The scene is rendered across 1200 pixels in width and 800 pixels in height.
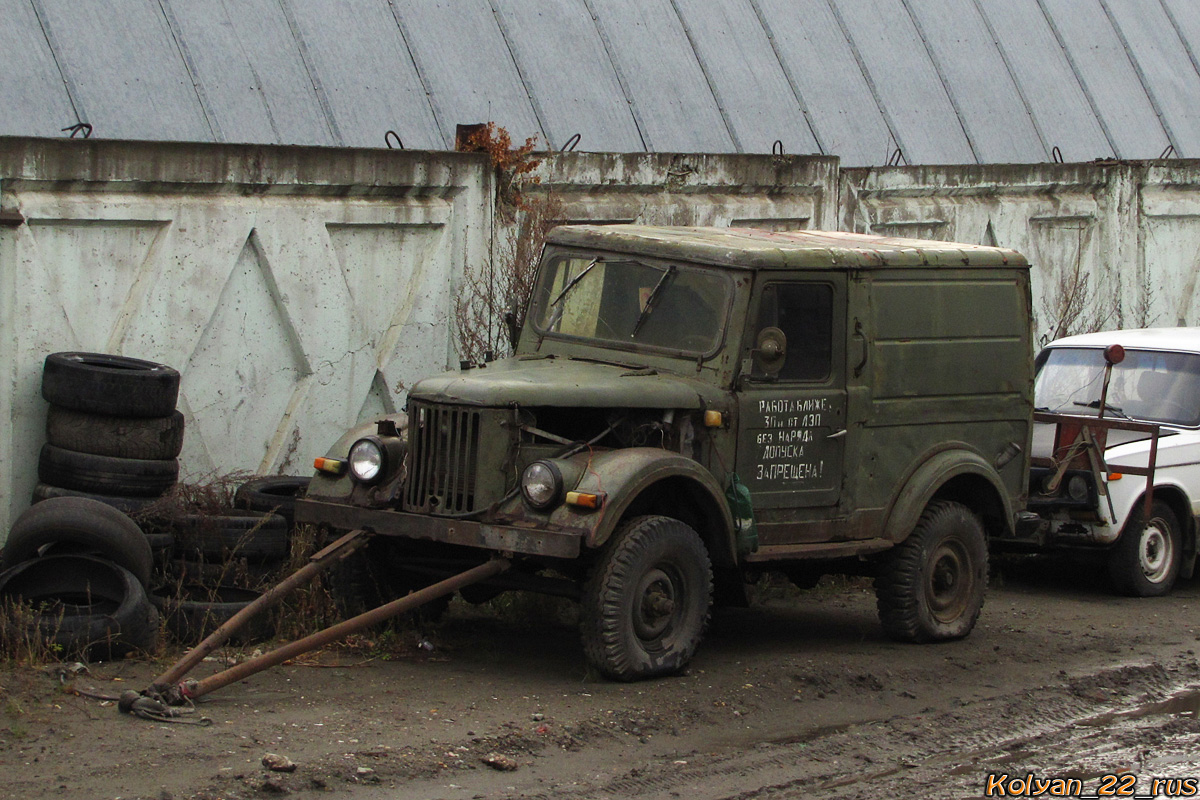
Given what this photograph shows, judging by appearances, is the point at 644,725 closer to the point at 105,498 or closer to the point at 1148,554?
the point at 105,498

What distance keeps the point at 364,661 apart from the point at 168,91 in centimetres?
508

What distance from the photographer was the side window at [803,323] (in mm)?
8391

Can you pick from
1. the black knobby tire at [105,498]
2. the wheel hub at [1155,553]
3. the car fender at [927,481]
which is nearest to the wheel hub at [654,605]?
the car fender at [927,481]

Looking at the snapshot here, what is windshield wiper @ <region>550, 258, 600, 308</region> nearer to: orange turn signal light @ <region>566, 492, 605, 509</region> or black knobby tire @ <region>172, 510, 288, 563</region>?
orange turn signal light @ <region>566, 492, 605, 509</region>

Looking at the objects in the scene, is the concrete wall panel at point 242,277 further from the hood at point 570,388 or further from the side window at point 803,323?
the side window at point 803,323

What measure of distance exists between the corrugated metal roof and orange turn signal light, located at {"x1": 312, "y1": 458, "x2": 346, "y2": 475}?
12.3ft

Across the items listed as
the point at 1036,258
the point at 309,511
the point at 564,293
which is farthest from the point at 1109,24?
the point at 309,511

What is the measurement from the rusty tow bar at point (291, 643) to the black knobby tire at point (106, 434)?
165 centimetres

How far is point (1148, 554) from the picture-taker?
11.2m

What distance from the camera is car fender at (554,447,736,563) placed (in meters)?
7.33

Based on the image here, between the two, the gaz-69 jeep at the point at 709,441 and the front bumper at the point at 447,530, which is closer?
the front bumper at the point at 447,530

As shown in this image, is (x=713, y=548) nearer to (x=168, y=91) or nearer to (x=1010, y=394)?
(x=1010, y=394)

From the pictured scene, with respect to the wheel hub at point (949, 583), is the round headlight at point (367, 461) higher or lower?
higher

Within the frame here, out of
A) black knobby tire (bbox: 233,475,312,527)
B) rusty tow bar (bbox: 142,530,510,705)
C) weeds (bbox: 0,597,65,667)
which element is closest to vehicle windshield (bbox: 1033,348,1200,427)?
black knobby tire (bbox: 233,475,312,527)
